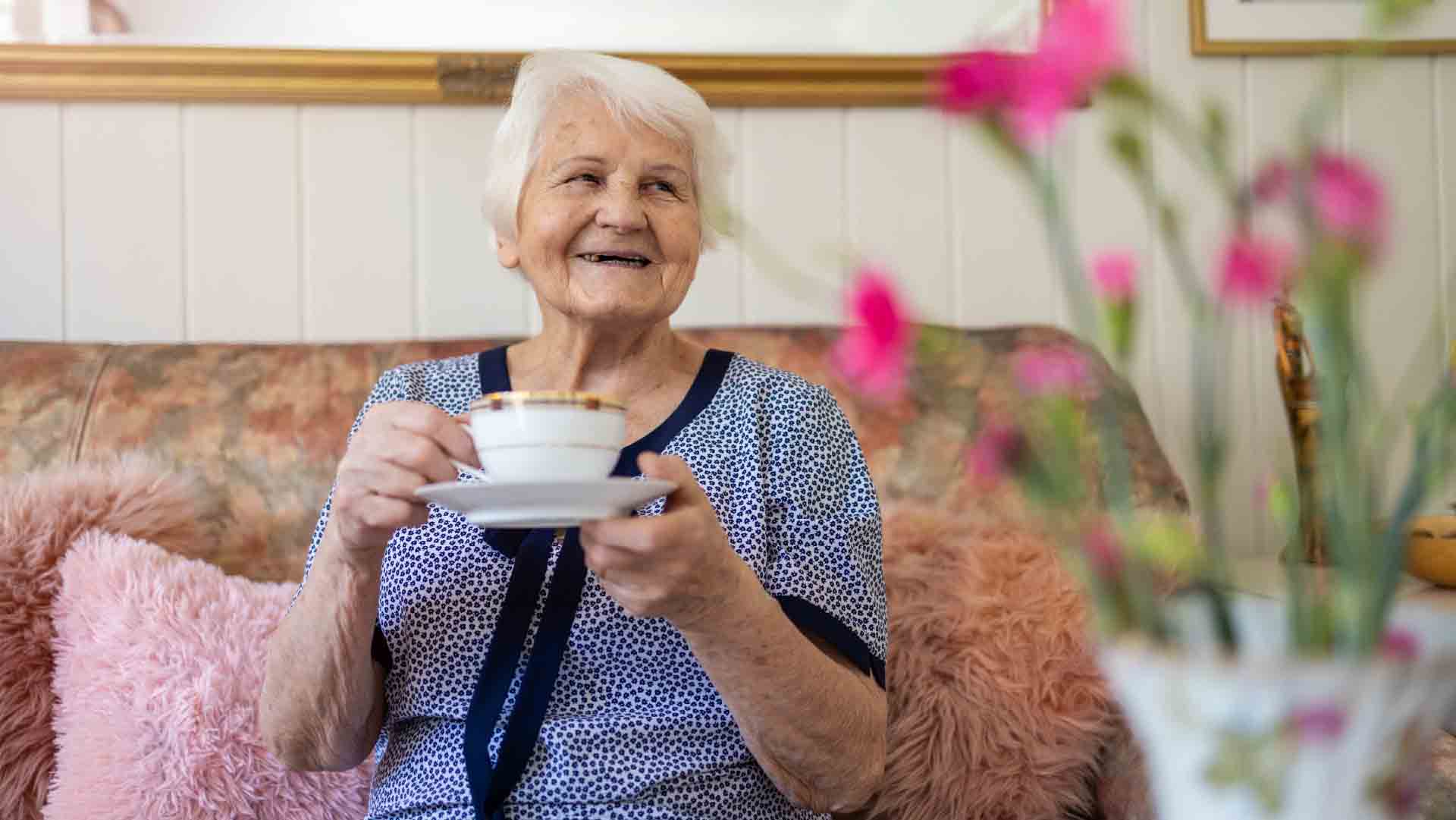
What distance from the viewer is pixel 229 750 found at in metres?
1.29

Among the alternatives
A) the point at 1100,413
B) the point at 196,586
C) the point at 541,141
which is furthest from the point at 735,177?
the point at 1100,413

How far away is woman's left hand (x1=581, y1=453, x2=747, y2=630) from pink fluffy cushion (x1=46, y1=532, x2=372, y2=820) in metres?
0.61

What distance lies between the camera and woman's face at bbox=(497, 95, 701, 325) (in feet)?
4.30

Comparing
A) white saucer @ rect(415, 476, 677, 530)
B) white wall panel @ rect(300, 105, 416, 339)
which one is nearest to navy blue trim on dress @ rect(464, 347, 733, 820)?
white saucer @ rect(415, 476, 677, 530)

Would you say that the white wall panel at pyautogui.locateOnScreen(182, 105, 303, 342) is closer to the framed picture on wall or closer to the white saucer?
the white saucer

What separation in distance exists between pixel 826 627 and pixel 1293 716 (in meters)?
0.84

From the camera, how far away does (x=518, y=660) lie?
1.19 metres

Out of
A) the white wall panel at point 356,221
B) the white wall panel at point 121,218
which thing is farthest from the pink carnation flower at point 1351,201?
the white wall panel at point 121,218

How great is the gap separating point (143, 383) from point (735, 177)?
0.97m

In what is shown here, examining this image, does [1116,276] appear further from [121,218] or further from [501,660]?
[121,218]

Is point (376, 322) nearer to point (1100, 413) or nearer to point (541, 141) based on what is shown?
point (541, 141)

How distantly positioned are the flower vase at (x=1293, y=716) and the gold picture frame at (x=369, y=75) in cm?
164

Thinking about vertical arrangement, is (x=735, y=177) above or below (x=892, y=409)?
above

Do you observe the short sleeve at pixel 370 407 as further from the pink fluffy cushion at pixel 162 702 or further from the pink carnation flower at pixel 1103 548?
the pink carnation flower at pixel 1103 548
